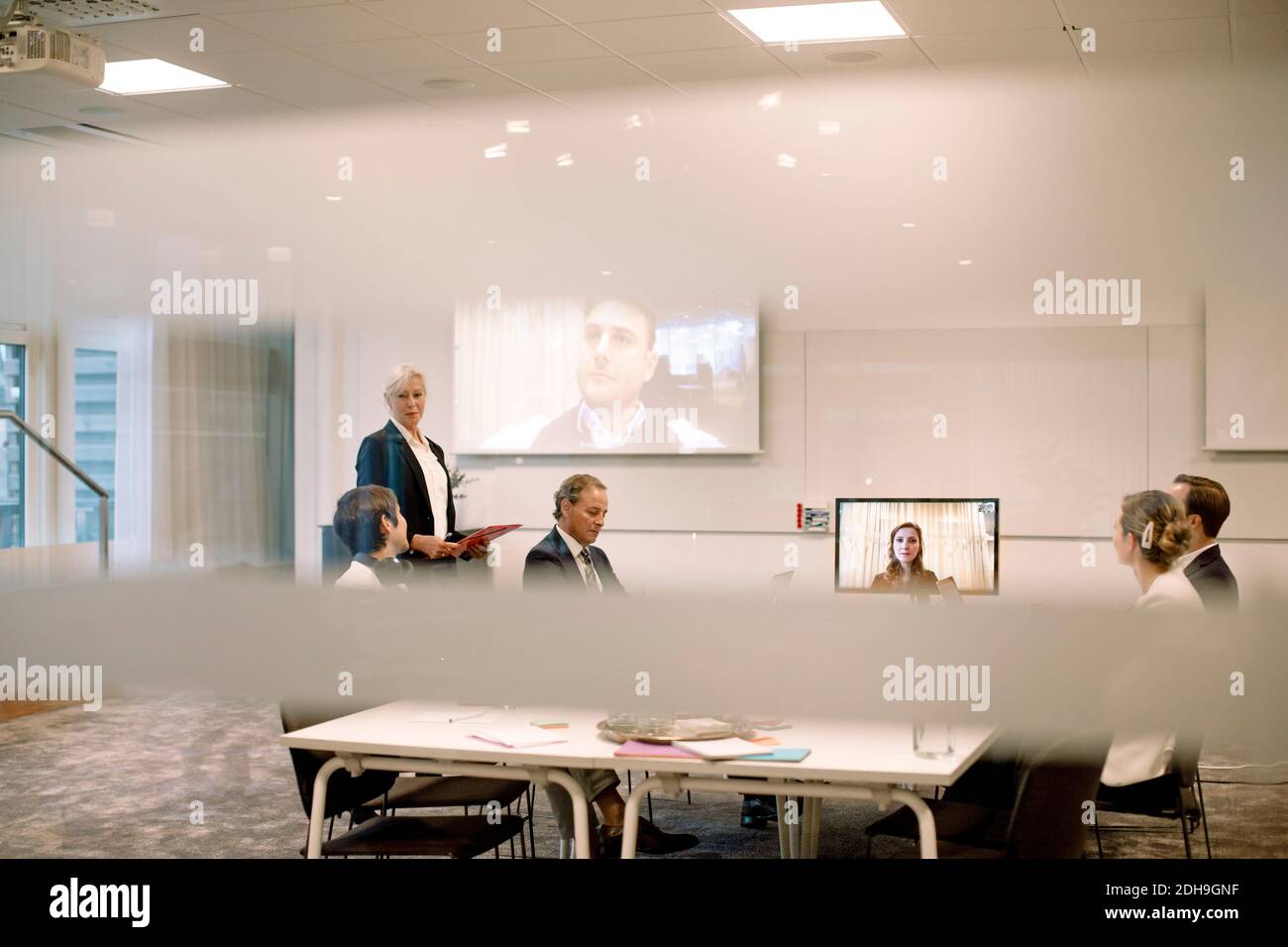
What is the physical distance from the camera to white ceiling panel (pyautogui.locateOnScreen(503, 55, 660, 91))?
4.11 meters

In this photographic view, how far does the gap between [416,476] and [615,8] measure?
1537 mm

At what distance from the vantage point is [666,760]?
10.4ft

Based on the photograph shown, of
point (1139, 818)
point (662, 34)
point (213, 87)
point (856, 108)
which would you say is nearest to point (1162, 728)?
point (1139, 818)

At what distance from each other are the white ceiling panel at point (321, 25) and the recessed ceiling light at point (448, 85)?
0.17 m

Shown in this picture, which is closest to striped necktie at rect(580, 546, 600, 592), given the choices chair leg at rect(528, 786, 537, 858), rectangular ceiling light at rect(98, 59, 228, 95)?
chair leg at rect(528, 786, 537, 858)

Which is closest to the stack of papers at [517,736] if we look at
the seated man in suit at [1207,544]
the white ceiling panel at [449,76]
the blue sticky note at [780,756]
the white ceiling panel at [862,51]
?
the blue sticky note at [780,756]

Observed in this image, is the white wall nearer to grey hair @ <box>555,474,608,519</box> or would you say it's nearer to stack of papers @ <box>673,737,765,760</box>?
grey hair @ <box>555,474,608,519</box>

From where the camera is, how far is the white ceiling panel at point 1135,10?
360 cm

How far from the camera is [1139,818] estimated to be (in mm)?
4727

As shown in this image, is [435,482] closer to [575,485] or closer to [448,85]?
[575,485]

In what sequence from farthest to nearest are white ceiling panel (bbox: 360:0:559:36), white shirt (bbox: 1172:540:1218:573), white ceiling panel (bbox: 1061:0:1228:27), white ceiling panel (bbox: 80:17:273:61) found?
white ceiling panel (bbox: 80:17:273:61) → white ceiling panel (bbox: 360:0:559:36) → white ceiling panel (bbox: 1061:0:1228:27) → white shirt (bbox: 1172:540:1218:573)

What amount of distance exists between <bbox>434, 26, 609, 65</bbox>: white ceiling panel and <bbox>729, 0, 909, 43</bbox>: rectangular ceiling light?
0.50m

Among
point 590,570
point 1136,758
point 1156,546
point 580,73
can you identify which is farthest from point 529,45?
point 1136,758
